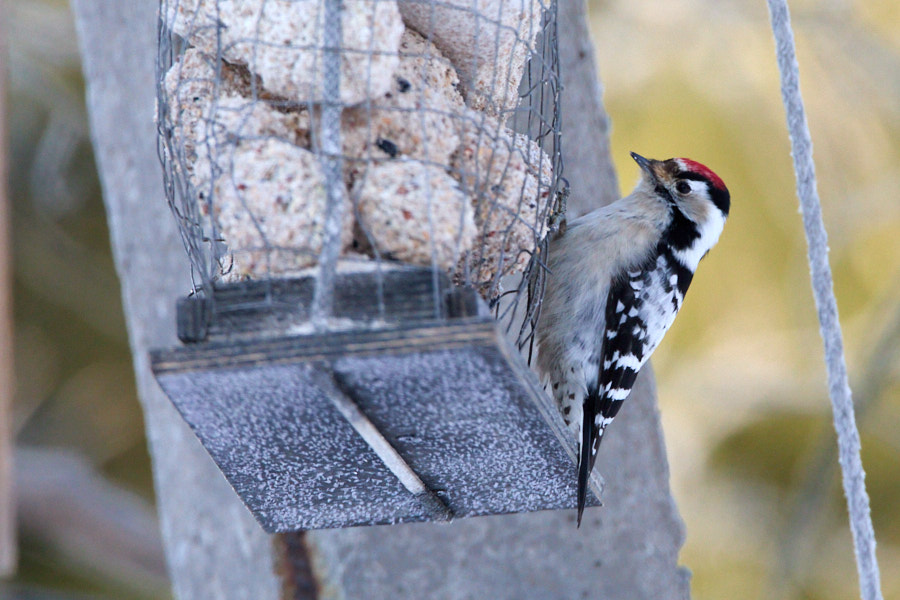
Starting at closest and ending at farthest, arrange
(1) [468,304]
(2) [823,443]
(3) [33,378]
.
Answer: (1) [468,304] → (2) [823,443] → (3) [33,378]

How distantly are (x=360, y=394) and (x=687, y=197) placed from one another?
53.1 inches

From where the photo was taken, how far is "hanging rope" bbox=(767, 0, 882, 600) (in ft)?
5.35

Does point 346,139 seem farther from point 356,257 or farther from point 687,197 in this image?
point 687,197

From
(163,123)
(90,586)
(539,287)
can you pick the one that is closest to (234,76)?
(163,123)

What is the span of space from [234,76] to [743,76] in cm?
336

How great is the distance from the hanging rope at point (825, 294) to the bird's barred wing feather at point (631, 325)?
53 centimetres

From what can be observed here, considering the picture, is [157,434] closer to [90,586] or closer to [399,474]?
[399,474]

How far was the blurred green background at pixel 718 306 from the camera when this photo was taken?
427cm

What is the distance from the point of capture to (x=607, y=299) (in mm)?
2322


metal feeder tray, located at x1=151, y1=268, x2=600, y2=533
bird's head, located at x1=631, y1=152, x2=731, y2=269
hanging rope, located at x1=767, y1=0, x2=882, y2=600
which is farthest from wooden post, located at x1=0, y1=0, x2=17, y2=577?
hanging rope, located at x1=767, y1=0, x2=882, y2=600

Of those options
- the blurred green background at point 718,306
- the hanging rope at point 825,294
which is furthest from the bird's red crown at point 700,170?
the blurred green background at point 718,306

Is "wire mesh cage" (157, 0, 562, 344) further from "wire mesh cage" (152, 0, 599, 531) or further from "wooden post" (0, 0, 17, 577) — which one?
"wooden post" (0, 0, 17, 577)

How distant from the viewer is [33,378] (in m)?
5.15

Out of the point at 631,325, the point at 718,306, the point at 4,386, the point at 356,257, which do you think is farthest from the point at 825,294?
the point at 718,306
